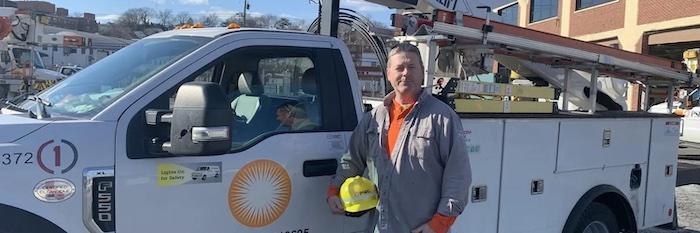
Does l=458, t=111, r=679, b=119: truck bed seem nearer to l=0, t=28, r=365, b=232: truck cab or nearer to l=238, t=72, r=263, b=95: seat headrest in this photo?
l=0, t=28, r=365, b=232: truck cab

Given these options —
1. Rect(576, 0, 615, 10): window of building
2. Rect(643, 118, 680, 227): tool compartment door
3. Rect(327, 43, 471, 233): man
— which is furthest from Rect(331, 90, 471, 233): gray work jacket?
Rect(576, 0, 615, 10): window of building

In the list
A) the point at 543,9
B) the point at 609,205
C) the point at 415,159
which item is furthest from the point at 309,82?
the point at 543,9

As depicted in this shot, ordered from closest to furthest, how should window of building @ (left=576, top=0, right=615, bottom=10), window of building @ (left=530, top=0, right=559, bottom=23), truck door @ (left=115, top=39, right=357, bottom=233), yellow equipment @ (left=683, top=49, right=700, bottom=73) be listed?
truck door @ (left=115, top=39, right=357, bottom=233) → yellow equipment @ (left=683, top=49, right=700, bottom=73) → window of building @ (left=576, top=0, right=615, bottom=10) → window of building @ (left=530, top=0, right=559, bottom=23)

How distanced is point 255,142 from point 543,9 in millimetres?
31267

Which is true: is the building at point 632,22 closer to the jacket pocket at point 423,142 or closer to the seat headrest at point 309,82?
the seat headrest at point 309,82

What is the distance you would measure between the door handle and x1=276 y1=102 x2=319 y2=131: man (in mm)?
189

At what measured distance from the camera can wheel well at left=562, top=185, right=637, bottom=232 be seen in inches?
184

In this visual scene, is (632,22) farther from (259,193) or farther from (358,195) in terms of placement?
(259,193)

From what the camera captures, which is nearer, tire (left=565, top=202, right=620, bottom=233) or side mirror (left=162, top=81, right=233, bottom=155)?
side mirror (left=162, top=81, right=233, bottom=155)

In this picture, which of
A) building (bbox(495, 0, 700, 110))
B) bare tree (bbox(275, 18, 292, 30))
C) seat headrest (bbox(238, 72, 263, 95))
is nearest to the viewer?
seat headrest (bbox(238, 72, 263, 95))

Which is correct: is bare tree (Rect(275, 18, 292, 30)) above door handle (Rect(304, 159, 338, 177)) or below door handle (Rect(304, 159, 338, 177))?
above

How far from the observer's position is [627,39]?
24.8 meters

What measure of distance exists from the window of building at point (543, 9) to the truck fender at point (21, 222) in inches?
1213

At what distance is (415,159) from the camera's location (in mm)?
3010
